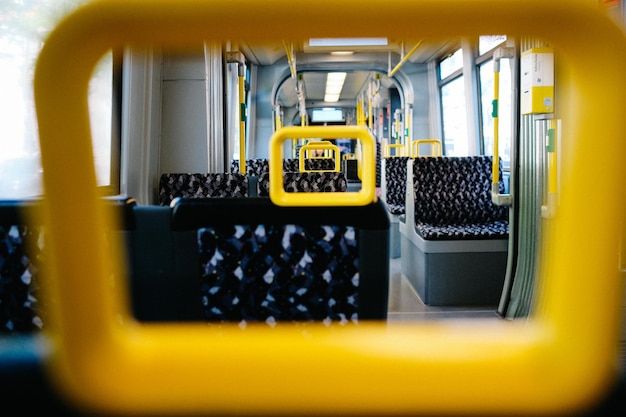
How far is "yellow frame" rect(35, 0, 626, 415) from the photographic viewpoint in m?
0.38

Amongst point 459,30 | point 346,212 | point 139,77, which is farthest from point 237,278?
point 139,77

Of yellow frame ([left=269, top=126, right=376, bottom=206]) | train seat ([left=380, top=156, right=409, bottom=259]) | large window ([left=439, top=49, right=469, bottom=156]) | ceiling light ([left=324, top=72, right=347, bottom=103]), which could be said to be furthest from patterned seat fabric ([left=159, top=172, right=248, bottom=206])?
ceiling light ([left=324, top=72, right=347, bottom=103])

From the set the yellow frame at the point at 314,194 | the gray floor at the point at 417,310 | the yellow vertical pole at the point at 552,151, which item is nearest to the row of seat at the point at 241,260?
the yellow frame at the point at 314,194

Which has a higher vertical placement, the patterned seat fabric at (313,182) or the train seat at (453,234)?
the patterned seat fabric at (313,182)

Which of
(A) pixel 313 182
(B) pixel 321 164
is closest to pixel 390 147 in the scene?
(B) pixel 321 164

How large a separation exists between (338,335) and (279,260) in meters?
1.10

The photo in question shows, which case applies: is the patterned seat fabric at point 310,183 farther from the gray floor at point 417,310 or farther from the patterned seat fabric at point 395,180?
the patterned seat fabric at point 395,180

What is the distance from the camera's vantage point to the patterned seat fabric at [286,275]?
58.7 inches

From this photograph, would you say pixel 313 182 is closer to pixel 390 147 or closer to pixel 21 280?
pixel 21 280

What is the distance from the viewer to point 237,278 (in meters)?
1.51

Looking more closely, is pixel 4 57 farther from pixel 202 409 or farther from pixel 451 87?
pixel 451 87

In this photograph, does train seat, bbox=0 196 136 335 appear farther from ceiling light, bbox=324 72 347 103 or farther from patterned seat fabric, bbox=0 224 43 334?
ceiling light, bbox=324 72 347 103

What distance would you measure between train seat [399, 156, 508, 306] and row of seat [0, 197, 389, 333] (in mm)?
3202

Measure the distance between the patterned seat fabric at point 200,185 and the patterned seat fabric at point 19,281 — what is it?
3120 millimetres
